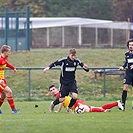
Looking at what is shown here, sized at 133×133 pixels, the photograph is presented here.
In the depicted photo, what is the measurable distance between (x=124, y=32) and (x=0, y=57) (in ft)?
124

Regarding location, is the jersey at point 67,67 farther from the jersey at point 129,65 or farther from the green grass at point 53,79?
the green grass at point 53,79

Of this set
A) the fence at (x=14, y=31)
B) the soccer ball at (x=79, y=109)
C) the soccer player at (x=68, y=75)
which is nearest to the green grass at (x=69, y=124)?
the soccer ball at (x=79, y=109)

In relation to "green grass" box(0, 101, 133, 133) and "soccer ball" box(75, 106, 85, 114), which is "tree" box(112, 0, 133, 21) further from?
"green grass" box(0, 101, 133, 133)

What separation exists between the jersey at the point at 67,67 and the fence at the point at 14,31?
19922 mm

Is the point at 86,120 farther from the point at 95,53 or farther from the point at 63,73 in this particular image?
the point at 95,53

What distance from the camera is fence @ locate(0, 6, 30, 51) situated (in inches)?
1442

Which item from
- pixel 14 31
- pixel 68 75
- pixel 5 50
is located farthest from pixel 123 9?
pixel 5 50

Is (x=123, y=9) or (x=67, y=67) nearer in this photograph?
(x=67, y=67)

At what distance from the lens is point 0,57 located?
1598 centimetres

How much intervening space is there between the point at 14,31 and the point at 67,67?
21.1 meters

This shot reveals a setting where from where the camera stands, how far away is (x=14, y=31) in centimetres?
3734

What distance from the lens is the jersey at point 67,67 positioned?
1650cm

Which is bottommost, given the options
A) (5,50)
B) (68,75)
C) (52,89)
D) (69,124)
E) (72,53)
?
(69,124)

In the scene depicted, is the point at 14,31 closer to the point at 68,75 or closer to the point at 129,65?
the point at 129,65
